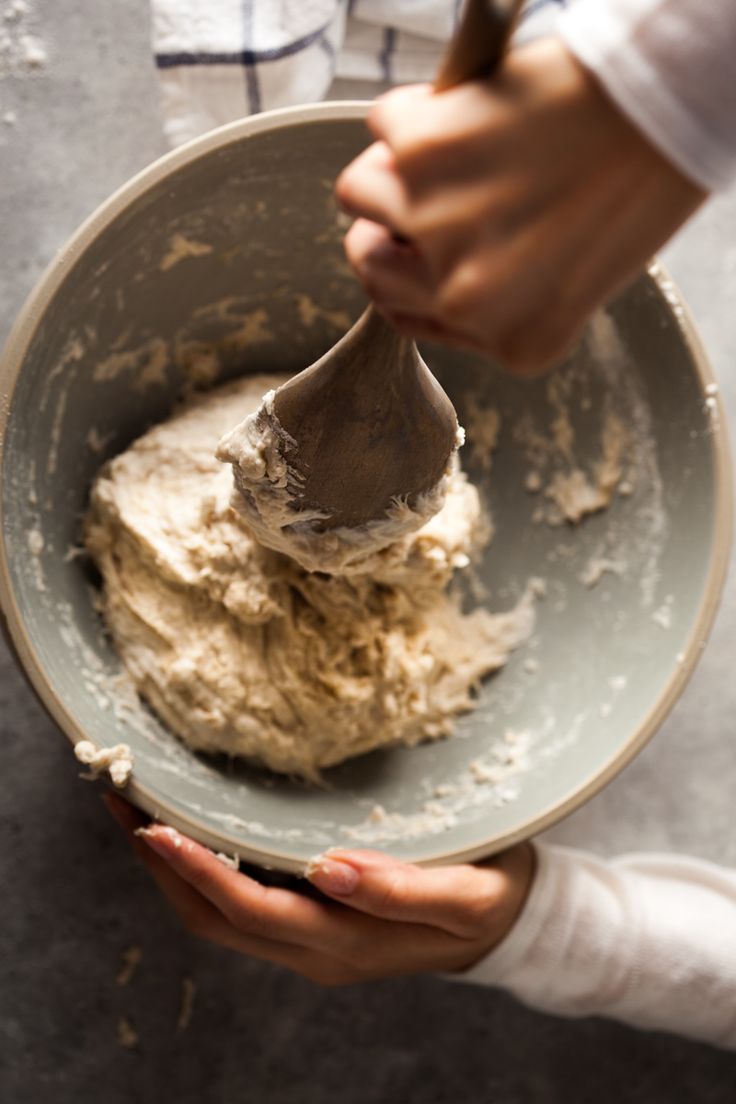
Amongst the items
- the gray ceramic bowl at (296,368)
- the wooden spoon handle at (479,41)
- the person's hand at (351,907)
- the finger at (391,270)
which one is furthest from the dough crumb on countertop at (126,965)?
the wooden spoon handle at (479,41)

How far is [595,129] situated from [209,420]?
62 cm

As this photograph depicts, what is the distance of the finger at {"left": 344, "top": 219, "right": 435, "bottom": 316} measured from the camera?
553 mm

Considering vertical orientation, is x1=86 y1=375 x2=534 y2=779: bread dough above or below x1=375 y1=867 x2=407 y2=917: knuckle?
above

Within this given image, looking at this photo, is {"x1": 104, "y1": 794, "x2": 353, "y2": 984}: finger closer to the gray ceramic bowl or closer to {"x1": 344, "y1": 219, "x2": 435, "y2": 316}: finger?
the gray ceramic bowl

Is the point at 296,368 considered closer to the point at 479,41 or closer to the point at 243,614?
the point at 243,614

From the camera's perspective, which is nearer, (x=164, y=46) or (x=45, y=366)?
(x=45, y=366)

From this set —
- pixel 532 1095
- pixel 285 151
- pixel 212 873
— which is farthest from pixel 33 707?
pixel 532 1095

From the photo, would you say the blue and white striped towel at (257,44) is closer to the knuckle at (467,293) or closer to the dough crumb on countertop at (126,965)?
the knuckle at (467,293)

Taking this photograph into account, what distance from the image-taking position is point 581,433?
1053mm

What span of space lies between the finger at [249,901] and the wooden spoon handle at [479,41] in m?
0.64

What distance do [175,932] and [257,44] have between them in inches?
39.0

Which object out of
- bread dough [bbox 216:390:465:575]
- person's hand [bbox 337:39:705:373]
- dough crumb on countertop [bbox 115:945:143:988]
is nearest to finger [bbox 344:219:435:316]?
person's hand [bbox 337:39:705:373]

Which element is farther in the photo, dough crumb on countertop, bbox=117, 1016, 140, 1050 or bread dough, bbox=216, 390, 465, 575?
dough crumb on countertop, bbox=117, 1016, 140, 1050

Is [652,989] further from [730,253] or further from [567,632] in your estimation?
[730,253]
